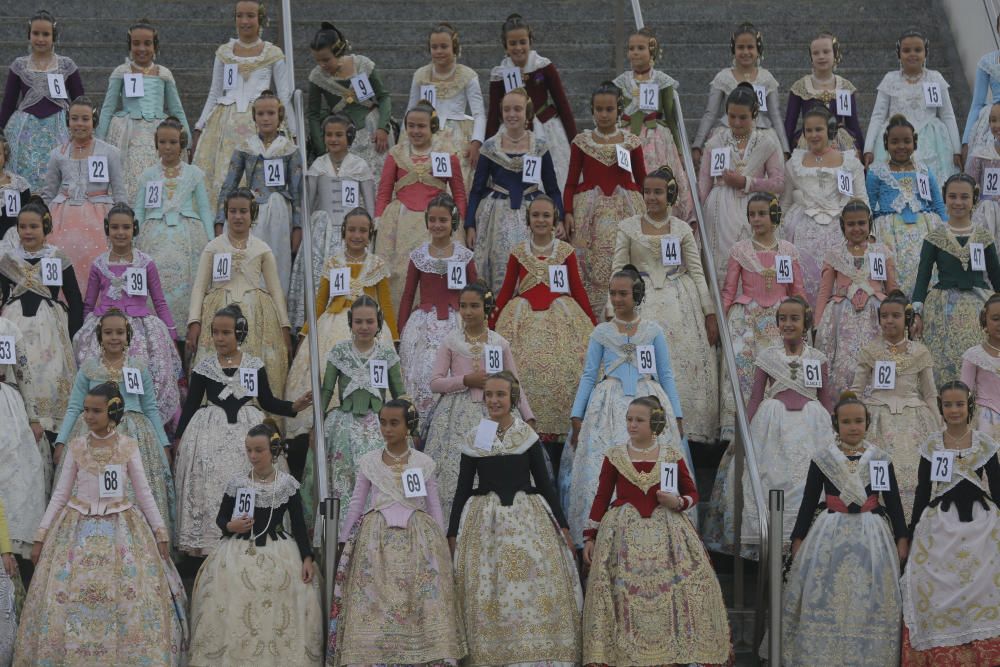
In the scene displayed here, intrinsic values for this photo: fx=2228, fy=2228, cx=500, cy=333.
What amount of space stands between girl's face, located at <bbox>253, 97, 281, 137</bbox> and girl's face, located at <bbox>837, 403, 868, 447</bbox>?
4317mm

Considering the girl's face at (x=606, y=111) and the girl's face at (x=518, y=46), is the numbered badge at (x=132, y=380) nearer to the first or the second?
the girl's face at (x=606, y=111)

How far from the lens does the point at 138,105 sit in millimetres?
14258

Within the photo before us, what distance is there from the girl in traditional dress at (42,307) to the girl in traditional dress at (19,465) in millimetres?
245

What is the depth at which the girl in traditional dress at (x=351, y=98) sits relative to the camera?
14.4 metres

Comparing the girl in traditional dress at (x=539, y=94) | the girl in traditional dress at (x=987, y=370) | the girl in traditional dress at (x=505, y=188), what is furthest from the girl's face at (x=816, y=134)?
the girl in traditional dress at (x=987, y=370)

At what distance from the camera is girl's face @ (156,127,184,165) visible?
1356cm

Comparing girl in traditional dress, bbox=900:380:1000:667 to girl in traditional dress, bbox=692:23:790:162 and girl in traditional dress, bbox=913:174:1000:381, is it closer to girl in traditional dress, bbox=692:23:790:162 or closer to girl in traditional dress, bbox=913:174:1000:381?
girl in traditional dress, bbox=913:174:1000:381

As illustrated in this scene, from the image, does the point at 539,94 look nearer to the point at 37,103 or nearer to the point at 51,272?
the point at 37,103

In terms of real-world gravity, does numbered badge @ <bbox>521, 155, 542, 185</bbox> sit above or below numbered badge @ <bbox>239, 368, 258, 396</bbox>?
above

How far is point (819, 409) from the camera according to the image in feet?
39.4

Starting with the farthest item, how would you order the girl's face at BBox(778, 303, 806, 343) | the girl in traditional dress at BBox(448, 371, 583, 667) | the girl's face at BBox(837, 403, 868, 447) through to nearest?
the girl's face at BBox(778, 303, 806, 343)
the girl's face at BBox(837, 403, 868, 447)
the girl in traditional dress at BBox(448, 371, 583, 667)

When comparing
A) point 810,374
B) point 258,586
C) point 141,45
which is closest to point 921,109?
point 810,374

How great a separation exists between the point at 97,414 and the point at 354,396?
4.71 feet

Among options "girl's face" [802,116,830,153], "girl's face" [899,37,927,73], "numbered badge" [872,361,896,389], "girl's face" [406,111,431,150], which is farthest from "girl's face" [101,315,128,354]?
"girl's face" [899,37,927,73]
